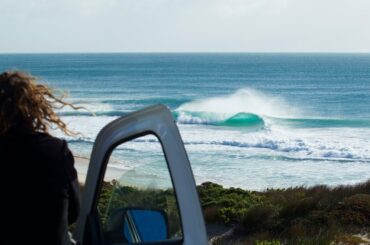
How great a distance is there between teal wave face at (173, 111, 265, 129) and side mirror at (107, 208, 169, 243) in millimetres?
40136

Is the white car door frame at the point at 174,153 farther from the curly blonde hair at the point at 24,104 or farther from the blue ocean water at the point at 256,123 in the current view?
the curly blonde hair at the point at 24,104

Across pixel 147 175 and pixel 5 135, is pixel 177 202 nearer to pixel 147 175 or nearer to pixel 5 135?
pixel 147 175

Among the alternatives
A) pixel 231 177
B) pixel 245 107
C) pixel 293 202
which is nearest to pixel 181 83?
pixel 245 107

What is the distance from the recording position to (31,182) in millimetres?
2553

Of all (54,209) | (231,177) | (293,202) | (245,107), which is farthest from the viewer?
(245,107)

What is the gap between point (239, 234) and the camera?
35.7 ft

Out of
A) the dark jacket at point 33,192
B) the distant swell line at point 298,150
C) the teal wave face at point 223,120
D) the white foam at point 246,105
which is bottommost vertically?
the white foam at point 246,105

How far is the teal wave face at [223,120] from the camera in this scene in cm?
4447

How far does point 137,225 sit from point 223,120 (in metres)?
44.0

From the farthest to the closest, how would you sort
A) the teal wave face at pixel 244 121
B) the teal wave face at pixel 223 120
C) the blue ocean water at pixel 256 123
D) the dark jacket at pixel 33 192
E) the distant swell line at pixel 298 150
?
the teal wave face at pixel 223 120
the teal wave face at pixel 244 121
the distant swell line at pixel 298 150
the blue ocean water at pixel 256 123
the dark jacket at pixel 33 192

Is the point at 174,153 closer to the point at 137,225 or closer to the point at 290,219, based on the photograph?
the point at 137,225

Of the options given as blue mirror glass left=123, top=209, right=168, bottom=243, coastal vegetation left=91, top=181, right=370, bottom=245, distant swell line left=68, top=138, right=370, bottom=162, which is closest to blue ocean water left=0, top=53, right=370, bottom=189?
distant swell line left=68, top=138, right=370, bottom=162

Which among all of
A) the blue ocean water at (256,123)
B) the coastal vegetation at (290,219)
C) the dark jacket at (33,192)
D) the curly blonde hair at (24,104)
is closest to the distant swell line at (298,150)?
the blue ocean water at (256,123)

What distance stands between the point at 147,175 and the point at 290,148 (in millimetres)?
31485
